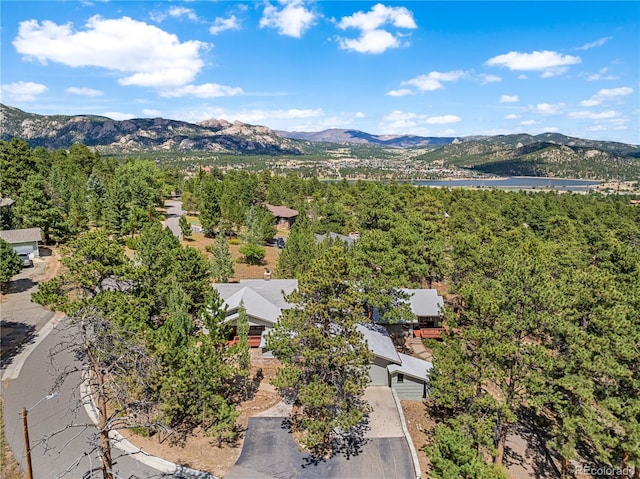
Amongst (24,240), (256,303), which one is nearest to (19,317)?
(24,240)

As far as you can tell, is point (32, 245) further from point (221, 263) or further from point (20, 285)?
point (221, 263)

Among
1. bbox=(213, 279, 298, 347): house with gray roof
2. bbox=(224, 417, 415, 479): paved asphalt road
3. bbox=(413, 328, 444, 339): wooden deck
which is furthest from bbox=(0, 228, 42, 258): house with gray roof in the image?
bbox=(413, 328, 444, 339): wooden deck

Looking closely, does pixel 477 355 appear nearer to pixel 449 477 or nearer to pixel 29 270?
pixel 449 477

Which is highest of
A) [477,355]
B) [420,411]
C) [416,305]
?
[477,355]

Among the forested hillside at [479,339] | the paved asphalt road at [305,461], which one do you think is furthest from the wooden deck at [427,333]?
the paved asphalt road at [305,461]

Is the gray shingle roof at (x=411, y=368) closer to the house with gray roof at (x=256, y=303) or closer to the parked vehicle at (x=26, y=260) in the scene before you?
the house with gray roof at (x=256, y=303)

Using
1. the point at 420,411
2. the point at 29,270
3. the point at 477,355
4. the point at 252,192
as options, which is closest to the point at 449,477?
the point at 477,355

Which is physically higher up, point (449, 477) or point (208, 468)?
point (449, 477)
